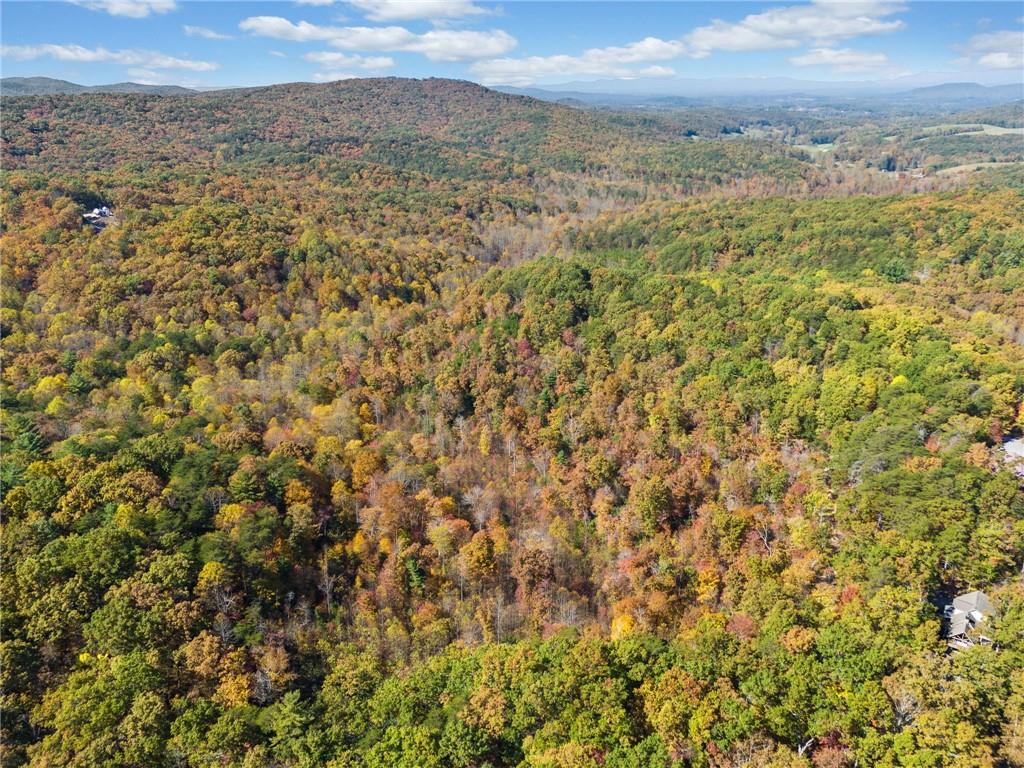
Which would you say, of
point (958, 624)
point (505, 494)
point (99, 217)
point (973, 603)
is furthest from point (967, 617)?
point (99, 217)

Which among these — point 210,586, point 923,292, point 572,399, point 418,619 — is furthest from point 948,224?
point 210,586

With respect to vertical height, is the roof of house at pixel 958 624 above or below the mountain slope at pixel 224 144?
below

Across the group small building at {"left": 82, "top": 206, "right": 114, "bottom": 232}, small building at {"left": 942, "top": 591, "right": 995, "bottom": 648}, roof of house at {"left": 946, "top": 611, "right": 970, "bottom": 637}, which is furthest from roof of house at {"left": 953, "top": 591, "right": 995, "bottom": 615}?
small building at {"left": 82, "top": 206, "right": 114, "bottom": 232}

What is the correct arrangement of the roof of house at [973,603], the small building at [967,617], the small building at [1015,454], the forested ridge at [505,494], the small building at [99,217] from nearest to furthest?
the forested ridge at [505,494]
the small building at [967,617]
the roof of house at [973,603]
the small building at [1015,454]
the small building at [99,217]

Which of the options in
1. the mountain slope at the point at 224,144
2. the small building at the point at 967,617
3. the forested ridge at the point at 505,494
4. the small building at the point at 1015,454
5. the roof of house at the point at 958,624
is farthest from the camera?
the mountain slope at the point at 224,144

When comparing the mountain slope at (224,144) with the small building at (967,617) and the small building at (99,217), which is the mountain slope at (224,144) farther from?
the small building at (967,617)

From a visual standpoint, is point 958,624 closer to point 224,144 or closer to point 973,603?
point 973,603

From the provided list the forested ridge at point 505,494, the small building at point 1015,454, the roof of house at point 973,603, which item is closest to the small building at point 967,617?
the roof of house at point 973,603

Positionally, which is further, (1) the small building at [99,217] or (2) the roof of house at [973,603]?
(1) the small building at [99,217]
